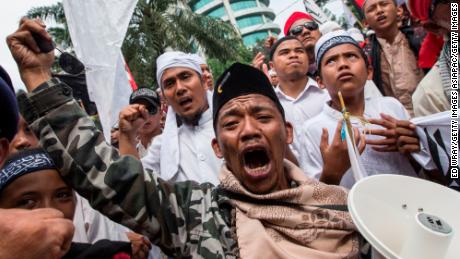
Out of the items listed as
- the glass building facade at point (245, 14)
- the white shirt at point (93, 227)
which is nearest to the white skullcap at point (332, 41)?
the white shirt at point (93, 227)

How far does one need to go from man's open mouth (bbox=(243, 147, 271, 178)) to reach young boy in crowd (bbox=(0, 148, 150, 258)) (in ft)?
2.38

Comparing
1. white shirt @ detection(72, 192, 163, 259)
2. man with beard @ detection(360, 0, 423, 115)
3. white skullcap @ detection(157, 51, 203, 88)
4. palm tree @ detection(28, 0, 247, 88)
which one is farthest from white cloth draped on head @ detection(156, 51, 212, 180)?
palm tree @ detection(28, 0, 247, 88)

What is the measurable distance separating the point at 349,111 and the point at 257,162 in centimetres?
103

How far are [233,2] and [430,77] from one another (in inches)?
3070

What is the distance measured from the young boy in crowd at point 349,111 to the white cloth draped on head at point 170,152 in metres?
0.93

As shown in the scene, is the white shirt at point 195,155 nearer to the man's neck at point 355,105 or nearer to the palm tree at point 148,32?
the man's neck at point 355,105

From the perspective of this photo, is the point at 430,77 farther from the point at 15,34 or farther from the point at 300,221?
the point at 15,34

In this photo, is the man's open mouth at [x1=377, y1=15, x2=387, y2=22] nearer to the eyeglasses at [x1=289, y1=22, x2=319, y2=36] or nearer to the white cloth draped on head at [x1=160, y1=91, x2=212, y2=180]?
the eyeglasses at [x1=289, y1=22, x2=319, y2=36]

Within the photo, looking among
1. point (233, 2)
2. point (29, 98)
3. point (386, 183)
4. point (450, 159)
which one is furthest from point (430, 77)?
point (233, 2)

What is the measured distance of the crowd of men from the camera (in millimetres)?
1618

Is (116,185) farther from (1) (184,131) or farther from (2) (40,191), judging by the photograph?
(1) (184,131)

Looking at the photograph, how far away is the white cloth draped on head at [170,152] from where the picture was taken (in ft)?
→ 9.17

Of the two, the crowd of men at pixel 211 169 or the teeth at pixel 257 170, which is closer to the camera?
the crowd of men at pixel 211 169

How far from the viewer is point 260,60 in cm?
461
